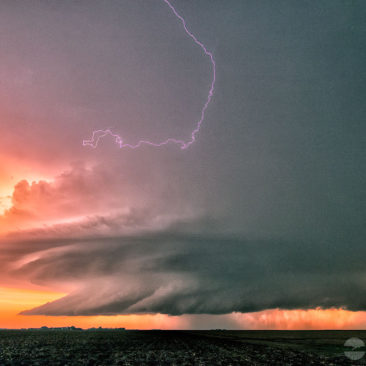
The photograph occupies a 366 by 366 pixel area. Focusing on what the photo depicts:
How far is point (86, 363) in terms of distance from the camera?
38.0 meters

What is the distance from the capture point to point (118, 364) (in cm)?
3753

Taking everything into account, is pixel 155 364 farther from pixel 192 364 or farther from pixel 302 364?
pixel 302 364

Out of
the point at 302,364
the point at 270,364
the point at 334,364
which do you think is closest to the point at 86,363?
the point at 270,364

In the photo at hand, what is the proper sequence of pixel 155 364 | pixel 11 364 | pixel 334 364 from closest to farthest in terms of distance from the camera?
1. pixel 11 364
2. pixel 155 364
3. pixel 334 364

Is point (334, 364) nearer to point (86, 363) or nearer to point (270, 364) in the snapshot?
point (270, 364)

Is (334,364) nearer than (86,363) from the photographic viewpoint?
No

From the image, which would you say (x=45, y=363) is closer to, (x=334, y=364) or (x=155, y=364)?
(x=155, y=364)

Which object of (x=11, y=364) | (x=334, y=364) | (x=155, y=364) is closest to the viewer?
(x=11, y=364)

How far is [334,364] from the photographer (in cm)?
4184

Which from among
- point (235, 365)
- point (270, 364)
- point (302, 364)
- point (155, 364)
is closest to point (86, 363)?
point (155, 364)

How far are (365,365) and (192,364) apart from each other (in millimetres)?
20122

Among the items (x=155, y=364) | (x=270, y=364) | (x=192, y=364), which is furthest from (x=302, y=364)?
(x=155, y=364)

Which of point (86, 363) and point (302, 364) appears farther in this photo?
point (302, 364)

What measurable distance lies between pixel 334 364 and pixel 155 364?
2159cm
